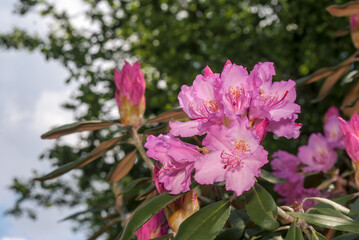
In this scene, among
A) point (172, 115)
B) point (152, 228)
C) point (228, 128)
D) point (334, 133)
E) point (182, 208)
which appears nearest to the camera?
point (228, 128)

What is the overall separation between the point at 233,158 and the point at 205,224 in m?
0.13

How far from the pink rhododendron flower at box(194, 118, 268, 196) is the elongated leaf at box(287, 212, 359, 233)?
0.12m

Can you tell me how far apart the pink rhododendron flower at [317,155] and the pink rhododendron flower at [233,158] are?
72cm

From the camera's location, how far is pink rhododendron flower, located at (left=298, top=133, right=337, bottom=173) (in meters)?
1.43

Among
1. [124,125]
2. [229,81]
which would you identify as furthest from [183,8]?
[229,81]

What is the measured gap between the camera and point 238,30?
12.6 feet

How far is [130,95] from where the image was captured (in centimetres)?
133

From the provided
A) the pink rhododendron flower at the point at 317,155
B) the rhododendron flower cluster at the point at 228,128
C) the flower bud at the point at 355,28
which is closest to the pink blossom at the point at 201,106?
the rhododendron flower cluster at the point at 228,128

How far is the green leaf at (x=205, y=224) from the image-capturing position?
0.76 metres

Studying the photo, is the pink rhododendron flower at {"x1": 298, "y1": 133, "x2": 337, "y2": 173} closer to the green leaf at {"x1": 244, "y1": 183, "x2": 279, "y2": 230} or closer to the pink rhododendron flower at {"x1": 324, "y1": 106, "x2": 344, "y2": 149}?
the pink rhododendron flower at {"x1": 324, "y1": 106, "x2": 344, "y2": 149}

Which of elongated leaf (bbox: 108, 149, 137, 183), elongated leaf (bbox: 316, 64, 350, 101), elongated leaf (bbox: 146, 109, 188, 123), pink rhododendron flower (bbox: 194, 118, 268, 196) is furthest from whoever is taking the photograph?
elongated leaf (bbox: 316, 64, 350, 101)

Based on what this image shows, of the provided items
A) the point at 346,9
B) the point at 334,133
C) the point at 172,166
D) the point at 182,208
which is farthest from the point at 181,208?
the point at 346,9

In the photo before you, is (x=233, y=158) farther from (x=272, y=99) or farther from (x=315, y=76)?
(x=315, y=76)

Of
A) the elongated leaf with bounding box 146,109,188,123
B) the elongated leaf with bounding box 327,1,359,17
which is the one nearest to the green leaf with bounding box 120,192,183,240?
the elongated leaf with bounding box 146,109,188,123
